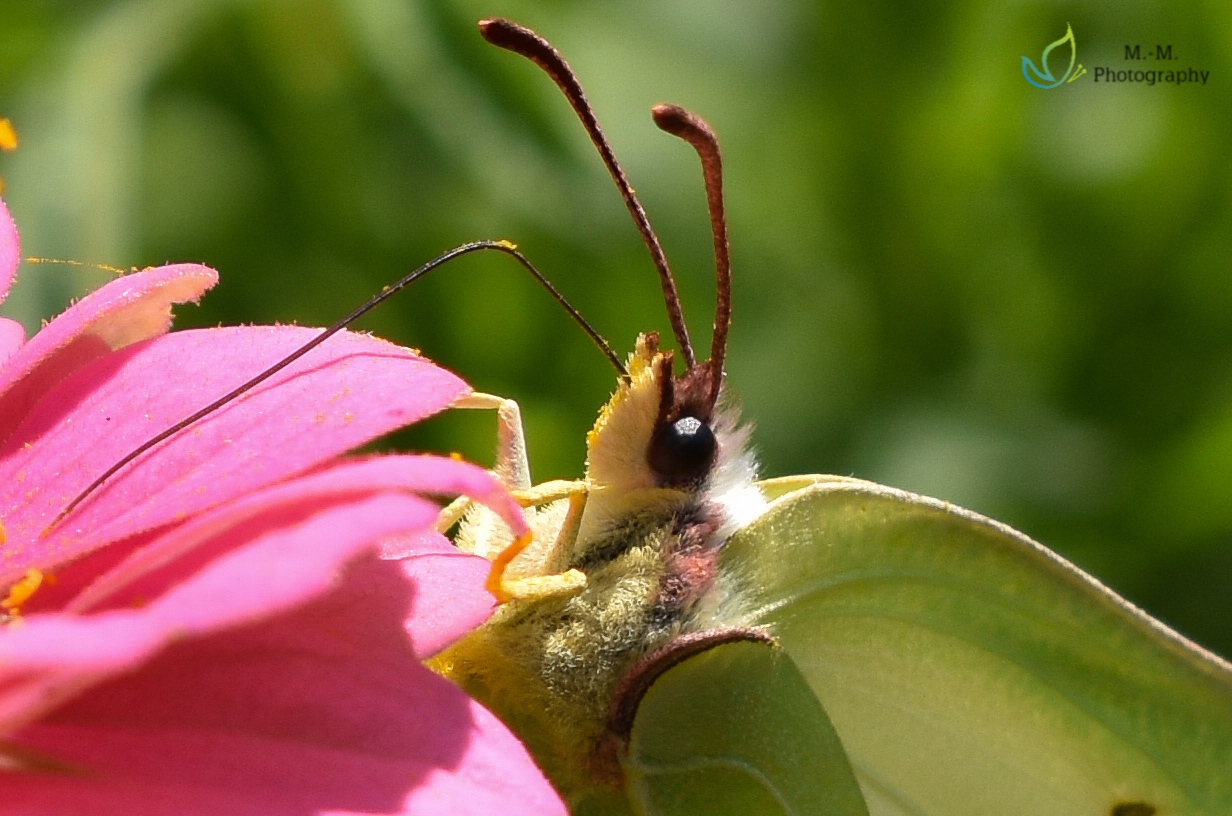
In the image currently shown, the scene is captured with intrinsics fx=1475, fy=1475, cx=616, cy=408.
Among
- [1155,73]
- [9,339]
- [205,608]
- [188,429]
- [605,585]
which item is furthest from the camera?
[1155,73]

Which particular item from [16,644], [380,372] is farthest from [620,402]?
[16,644]

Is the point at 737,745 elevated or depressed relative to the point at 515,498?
depressed

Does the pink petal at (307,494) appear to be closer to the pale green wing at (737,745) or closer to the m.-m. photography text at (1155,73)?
the pale green wing at (737,745)

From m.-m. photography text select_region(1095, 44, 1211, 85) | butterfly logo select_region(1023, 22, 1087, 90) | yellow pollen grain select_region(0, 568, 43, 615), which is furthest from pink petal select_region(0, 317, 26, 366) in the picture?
m.-m. photography text select_region(1095, 44, 1211, 85)

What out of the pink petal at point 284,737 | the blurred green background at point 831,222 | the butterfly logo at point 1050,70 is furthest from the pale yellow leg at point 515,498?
the butterfly logo at point 1050,70

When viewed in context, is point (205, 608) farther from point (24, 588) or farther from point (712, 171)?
point (712, 171)

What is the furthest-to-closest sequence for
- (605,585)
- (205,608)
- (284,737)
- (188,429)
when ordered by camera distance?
(605,585) → (188,429) → (284,737) → (205,608)

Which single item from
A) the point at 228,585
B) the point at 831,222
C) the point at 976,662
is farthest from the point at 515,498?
the point at 831,222
